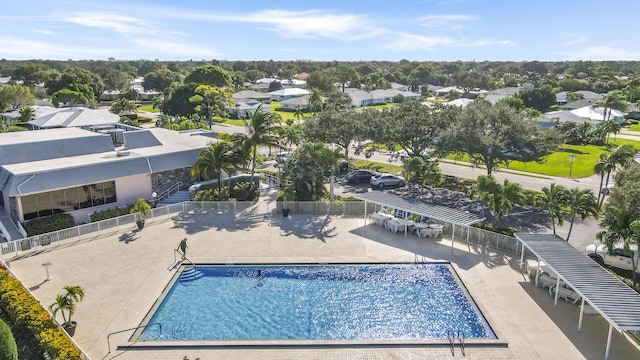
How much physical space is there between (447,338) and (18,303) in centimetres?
1724

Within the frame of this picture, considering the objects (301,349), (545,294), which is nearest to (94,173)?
(301,349)

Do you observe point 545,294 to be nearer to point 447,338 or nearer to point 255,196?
point 447,338

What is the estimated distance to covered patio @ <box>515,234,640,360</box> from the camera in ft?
50.2

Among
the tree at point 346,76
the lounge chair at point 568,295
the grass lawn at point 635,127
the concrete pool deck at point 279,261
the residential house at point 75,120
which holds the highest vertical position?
the tree at point 346,76

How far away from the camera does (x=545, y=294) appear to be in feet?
66.3

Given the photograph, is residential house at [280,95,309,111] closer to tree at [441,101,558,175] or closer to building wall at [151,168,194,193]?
tree at [441,101,558,175]

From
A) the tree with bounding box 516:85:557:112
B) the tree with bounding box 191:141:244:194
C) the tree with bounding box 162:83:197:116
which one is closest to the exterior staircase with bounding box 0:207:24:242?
the tree with bounding box 191:141:244:194

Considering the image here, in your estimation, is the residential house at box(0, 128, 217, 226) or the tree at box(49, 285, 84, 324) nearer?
the tree at box(49, 285, 84, 324)

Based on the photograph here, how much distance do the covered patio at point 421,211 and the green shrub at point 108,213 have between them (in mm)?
16274

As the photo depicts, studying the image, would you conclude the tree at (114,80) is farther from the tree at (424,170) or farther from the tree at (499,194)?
the tree at (499,194)

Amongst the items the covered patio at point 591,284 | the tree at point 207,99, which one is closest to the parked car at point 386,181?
the covered patio at point 591,284

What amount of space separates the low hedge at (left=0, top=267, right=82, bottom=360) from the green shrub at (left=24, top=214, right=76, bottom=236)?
8.38 m

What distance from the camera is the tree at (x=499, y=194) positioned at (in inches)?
1016

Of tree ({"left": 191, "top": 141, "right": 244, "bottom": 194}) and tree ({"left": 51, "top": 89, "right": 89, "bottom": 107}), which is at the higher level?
tree ({"left": 51, "top": 89, "right": 89, "bottom": 107})
